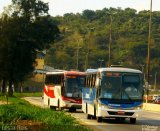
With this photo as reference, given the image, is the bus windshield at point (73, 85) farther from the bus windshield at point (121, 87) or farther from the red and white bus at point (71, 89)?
the bus windshield at point (121, 87)

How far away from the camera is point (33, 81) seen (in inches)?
5566

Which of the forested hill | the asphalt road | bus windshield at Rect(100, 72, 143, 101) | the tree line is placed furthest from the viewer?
the forested hill

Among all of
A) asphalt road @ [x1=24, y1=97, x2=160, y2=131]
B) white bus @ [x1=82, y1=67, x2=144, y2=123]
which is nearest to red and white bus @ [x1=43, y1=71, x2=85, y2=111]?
asphalt road @ [x1=24, y1=97, x2=160, y2=131]

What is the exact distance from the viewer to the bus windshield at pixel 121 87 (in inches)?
1097

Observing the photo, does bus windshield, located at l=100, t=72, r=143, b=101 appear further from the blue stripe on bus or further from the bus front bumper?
the bus front bumper

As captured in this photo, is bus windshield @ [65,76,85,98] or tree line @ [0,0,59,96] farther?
tree line @ [0,0,59,96]

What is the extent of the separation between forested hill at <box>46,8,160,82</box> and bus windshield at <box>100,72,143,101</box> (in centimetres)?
11423

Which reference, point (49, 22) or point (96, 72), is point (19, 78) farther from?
point (96, 72)

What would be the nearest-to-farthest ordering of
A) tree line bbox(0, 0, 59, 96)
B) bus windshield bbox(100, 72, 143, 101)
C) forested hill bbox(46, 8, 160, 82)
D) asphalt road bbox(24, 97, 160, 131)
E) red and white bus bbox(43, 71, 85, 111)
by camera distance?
asphalt road bbox(24, 97, 160, 131)
bus windshield bbox(100, 72, 143, 101)
red and white bus bbox(43, 71, 85, 111)
tree line bbox(0, 0, 59, 96)
forested hill bbox(46, 8, 160, 82)

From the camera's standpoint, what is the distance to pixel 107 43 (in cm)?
16988

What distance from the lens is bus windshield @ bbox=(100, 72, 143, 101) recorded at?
2788 cm

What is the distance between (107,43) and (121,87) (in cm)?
14227

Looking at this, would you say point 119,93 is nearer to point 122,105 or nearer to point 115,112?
point 122,105

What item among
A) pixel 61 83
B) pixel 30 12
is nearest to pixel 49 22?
pixel 30 12
